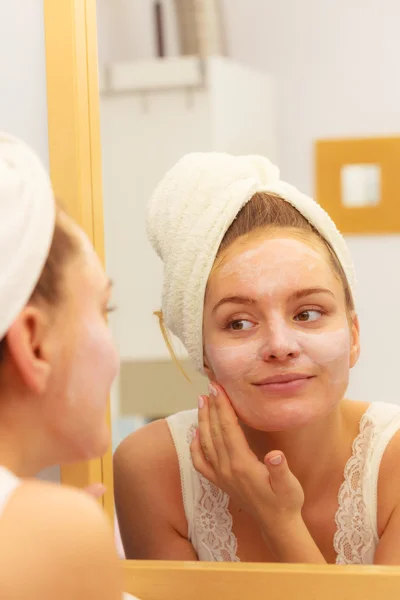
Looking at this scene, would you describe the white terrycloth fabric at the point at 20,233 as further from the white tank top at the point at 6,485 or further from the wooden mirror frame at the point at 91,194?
the wooden mirror frame at the point at 91,194

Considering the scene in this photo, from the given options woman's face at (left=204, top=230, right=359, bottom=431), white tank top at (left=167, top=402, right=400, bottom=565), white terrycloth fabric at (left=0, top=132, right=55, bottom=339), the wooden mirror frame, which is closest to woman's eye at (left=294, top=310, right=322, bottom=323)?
woman's face at (left=204, top=230, right=359, bottom=431)

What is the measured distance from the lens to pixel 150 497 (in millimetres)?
863

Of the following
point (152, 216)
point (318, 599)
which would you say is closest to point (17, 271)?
point (152, 216)

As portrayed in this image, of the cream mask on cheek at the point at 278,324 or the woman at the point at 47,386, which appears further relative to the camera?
the cream mask on cheek at the point at 278,324

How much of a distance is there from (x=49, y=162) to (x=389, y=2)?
359mm

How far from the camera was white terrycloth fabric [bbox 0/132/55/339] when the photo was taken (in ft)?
1.64

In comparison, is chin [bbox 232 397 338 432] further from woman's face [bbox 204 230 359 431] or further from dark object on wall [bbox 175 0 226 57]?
dark object on wall [bbox 175 0 226 57]

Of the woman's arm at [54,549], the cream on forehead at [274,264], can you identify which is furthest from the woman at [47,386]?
the cream on forehead at [274,264]

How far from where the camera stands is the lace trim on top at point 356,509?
0.81 meters

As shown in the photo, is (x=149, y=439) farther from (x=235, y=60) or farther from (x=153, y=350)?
(x=235, y=60)

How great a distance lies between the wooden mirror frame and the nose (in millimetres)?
196

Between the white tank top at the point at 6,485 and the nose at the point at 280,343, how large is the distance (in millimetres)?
327

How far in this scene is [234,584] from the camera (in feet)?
2.57

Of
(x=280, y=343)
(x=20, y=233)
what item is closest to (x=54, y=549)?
(x=20, y=233)
